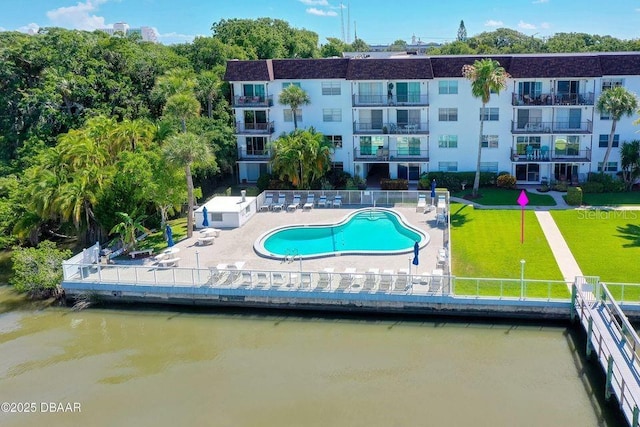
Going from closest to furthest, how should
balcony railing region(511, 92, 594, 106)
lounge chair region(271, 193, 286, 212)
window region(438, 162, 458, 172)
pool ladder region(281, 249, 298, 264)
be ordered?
pool ladder region(281, 249, 298, 264)
lounge chair region(271, 193, 286, 212)
balcony railing region(511, 92, 594, 106)
window region(438, 162, 458, 172)

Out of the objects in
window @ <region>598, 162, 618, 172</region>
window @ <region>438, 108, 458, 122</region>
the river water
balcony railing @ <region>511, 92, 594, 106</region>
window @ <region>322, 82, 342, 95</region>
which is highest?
window @ <region>322, 82, 342, 95</region>

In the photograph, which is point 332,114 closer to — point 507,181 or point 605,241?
point 507,181

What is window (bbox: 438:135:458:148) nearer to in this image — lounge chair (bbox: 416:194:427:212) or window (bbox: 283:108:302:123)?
lounge chair (bbox: 416:194:427:212)

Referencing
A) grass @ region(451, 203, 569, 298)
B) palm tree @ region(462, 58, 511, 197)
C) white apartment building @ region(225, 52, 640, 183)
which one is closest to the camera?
grass @ region(451, 203, 569, 298)

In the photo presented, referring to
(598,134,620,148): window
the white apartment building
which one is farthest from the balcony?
(598,134,620,148): window

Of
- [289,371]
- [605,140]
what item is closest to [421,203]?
[605,140]

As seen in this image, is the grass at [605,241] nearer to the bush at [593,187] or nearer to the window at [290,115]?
the bush at [593,187]

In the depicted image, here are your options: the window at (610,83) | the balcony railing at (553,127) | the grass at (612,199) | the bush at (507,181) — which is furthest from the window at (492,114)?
the grass at (612,199)
